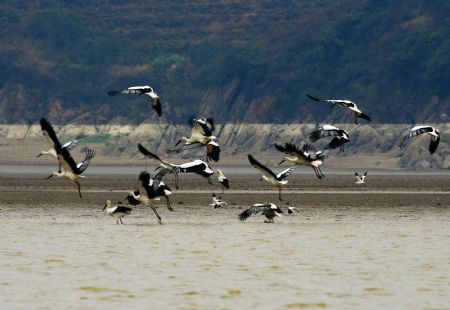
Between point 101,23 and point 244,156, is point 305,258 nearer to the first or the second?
point 244,156

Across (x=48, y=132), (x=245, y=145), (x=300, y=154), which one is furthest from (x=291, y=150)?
(x=245, y=145)

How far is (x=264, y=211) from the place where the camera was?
28.3 metres

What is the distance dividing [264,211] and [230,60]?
96469mm

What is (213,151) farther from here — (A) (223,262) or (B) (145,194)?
(A) (223,262)

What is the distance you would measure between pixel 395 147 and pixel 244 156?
10813 mm

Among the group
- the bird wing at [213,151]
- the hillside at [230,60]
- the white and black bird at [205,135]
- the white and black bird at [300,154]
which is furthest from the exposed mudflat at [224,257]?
the hillside at [230,60]

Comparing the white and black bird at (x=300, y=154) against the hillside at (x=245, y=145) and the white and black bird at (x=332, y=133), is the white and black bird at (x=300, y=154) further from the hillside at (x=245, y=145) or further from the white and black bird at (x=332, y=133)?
the hillside at (x=245, y=145)

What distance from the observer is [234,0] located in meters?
160

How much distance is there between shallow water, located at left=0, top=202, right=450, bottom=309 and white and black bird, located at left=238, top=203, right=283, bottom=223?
261mm

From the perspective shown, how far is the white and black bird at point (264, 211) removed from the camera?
27391mm

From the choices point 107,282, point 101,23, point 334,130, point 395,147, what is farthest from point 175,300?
point 101,23

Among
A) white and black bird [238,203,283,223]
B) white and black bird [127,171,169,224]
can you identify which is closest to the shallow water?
white and black bird [238,203,283,223]

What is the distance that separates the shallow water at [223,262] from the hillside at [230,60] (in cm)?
7616

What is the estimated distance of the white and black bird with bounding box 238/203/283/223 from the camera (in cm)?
2739
